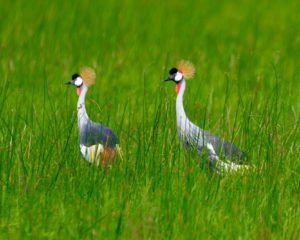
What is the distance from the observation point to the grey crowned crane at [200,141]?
→ 5191mm

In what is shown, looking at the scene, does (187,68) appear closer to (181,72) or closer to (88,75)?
(181,72)

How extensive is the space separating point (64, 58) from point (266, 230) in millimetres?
6435

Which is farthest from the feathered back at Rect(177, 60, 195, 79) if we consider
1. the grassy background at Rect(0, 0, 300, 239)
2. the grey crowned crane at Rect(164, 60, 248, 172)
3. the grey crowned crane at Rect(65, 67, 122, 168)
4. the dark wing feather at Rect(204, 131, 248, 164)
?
the grey crowned crane at Rect(65, 67, 122, 168)

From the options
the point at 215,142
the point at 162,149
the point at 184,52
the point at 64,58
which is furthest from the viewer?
the point at 184,52

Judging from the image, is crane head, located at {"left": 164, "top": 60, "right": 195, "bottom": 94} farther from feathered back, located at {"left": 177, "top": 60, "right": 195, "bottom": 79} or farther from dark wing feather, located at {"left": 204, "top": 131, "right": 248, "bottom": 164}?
dark wing feather, located at {"left": 204, "top": 131, "right": 248, "bottom": 164}

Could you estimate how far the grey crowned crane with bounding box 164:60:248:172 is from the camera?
17.0 feet

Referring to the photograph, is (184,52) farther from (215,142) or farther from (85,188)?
(85,188)

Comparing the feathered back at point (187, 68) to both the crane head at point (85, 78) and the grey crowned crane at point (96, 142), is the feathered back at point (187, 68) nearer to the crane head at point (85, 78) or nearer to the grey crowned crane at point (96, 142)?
the crane head at point (85, 78)

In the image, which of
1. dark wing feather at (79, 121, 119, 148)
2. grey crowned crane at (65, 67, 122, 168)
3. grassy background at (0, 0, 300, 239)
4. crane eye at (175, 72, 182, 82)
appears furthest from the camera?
crane eye at (175, 72, 182, 82)

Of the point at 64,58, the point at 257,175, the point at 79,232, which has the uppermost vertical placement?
the point at 64,58

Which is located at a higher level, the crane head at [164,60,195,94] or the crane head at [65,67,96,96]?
the crane head at [164,60,195,94]

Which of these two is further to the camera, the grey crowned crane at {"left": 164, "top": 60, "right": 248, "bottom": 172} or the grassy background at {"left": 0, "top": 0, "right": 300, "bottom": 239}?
the grey crowned crane at {"left": 164, "top": 60, "right": 248, "bottom": 172}

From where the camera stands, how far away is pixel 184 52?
1025cm

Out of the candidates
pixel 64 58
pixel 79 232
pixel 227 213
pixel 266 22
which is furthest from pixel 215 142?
pixel 266 22
